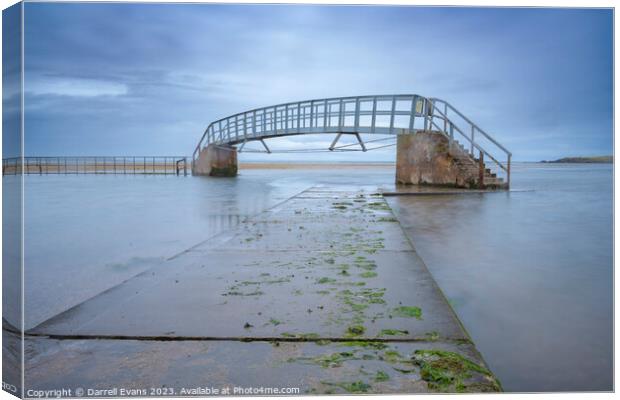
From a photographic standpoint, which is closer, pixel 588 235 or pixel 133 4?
pixel 133 4

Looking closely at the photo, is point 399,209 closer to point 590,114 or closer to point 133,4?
point 590,114

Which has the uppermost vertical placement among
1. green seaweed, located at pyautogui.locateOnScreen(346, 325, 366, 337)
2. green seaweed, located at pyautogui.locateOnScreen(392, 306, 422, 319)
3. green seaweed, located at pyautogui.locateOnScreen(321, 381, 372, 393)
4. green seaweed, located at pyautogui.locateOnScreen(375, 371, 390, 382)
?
green seaweed, located at pyautogui.locateOnScreen(392, 306, 422, 319)

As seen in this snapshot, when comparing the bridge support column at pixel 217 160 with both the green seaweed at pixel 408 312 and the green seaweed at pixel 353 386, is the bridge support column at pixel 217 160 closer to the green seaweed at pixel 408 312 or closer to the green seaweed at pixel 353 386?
the green seaweed at pixel 408 312

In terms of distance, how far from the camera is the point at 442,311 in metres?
2.57

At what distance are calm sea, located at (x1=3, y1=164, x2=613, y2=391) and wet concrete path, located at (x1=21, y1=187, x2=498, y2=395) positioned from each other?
0.30 metres

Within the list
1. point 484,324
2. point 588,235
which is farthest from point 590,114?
point 588,235

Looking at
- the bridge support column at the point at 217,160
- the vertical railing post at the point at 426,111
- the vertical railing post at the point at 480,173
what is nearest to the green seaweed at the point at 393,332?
the vertical railing post at the point at 480,173

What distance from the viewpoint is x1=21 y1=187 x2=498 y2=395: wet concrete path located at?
1.95 metres

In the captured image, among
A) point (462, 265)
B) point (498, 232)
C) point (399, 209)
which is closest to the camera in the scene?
point (462, 265)

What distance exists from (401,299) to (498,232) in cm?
338

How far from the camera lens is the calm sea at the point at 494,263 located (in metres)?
2.38

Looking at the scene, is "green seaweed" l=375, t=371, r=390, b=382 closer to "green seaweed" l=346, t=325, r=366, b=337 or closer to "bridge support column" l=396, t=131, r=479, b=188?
"green seaweed" l=346, t=325, r=366, b=337

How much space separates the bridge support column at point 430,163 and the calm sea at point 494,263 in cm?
365

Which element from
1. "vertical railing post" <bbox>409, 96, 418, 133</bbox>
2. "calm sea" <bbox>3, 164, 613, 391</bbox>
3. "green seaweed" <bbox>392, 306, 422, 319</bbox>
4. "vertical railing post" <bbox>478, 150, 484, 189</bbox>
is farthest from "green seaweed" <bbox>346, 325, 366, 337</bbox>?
"vertical railing post" <bbox>409, 96, 418, 133</bbox>
